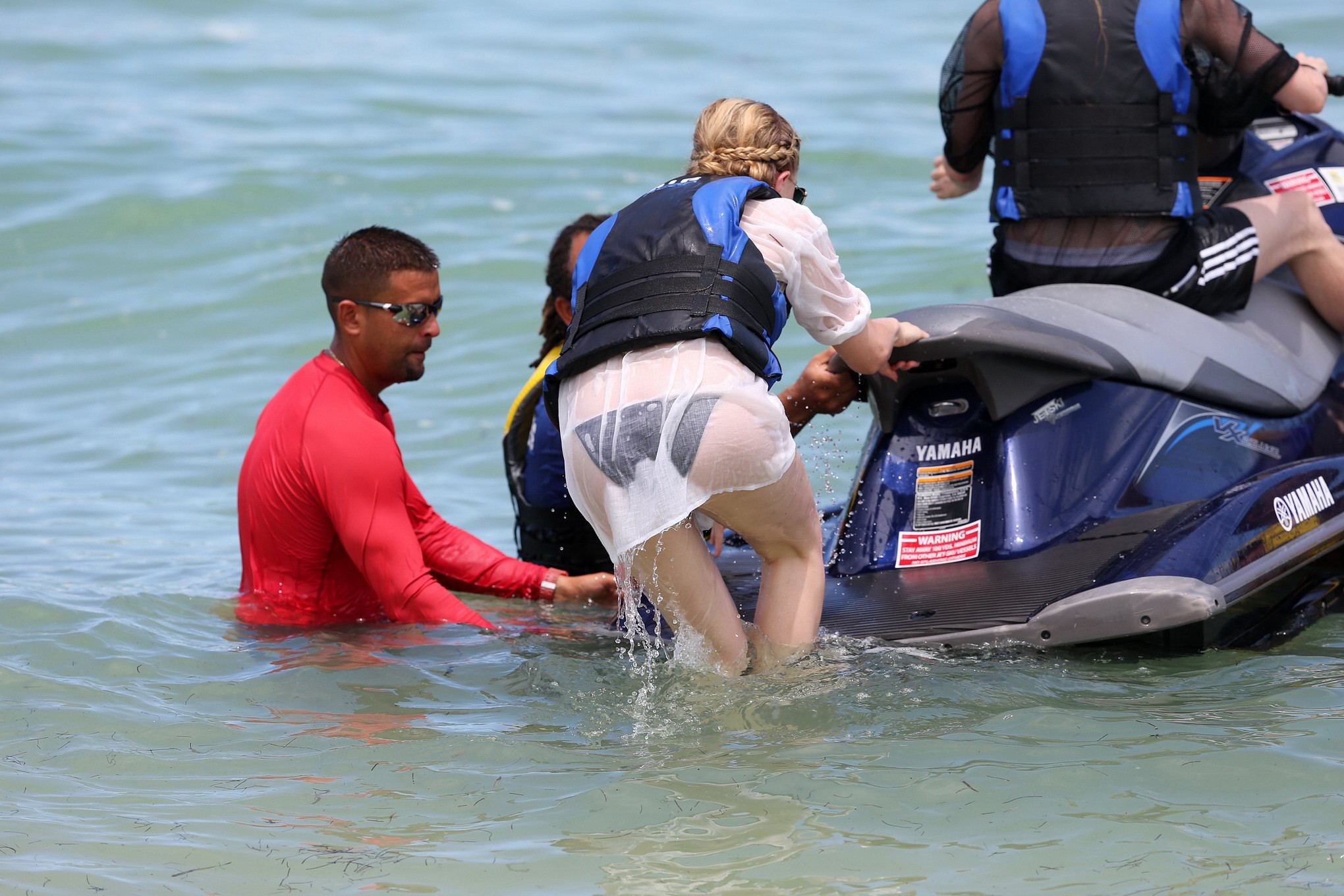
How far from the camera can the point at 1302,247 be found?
5.26 meters

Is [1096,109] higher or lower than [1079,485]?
higher

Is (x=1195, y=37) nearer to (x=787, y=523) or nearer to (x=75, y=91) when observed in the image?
(x=787, y=523)

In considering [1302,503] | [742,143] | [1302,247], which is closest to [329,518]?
[742,143]

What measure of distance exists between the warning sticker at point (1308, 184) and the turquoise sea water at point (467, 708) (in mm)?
1798

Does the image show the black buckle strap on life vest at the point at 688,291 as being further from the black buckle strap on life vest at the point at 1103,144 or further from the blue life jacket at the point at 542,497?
the black buckle strap on life vest at the point at 1103,144

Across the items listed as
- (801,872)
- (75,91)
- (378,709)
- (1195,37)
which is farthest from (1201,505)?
(75,91)

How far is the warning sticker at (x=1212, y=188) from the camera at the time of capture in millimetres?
5668

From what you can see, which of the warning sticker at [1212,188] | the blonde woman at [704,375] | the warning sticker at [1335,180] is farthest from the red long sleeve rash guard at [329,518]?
the warning sticker at [1335,180]

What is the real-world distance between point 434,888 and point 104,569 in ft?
11.5

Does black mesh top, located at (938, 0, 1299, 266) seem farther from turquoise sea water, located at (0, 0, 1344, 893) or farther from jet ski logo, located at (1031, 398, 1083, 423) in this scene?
turquoise sea water, located at (0, 0, 1344, 893)

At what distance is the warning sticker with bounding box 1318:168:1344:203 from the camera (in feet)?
18.6

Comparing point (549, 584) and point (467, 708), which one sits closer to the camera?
point (467, 708)

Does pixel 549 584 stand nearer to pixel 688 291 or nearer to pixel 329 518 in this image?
pixel 329 518

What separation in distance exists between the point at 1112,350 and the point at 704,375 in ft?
5.16
